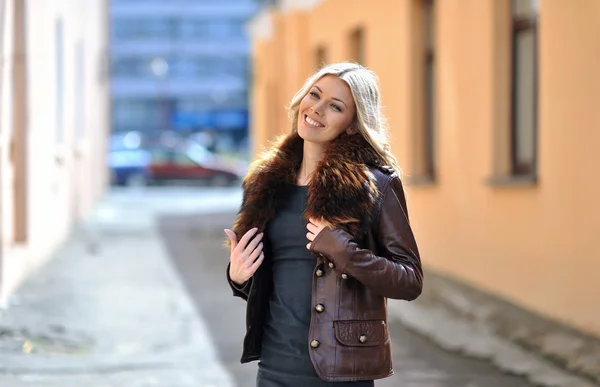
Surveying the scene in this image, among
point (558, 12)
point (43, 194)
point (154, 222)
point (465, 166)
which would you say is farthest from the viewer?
point (154, 222)

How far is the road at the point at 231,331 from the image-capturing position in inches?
268

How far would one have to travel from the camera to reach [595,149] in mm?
7367

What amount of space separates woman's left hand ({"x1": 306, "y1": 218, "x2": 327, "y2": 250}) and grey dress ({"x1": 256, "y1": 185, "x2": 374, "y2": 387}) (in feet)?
0.22

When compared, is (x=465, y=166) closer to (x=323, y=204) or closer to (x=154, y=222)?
(x=323, y=204)

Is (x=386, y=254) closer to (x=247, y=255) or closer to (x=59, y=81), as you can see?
(x=247, y=255)

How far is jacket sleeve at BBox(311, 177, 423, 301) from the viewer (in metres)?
3.00

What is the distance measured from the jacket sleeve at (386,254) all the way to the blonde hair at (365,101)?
0.43 feet

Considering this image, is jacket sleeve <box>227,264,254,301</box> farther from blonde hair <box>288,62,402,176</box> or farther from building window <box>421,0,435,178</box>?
building window <box>421,0,435,178</box>

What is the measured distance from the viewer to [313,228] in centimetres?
310

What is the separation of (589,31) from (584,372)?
2.40 m

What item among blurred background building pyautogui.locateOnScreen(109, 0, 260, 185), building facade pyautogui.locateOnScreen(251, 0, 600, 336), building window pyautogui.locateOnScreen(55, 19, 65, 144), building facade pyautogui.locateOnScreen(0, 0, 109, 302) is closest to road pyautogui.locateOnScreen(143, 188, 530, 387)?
building facade pyautogui.locateOnScreen(251, 0, 600, 336)

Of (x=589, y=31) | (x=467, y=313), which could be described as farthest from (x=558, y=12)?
(x=467, y=313)

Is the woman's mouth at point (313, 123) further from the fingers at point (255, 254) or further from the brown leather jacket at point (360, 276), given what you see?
the fingers at point (255, 254)

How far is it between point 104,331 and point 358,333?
5.60 m
